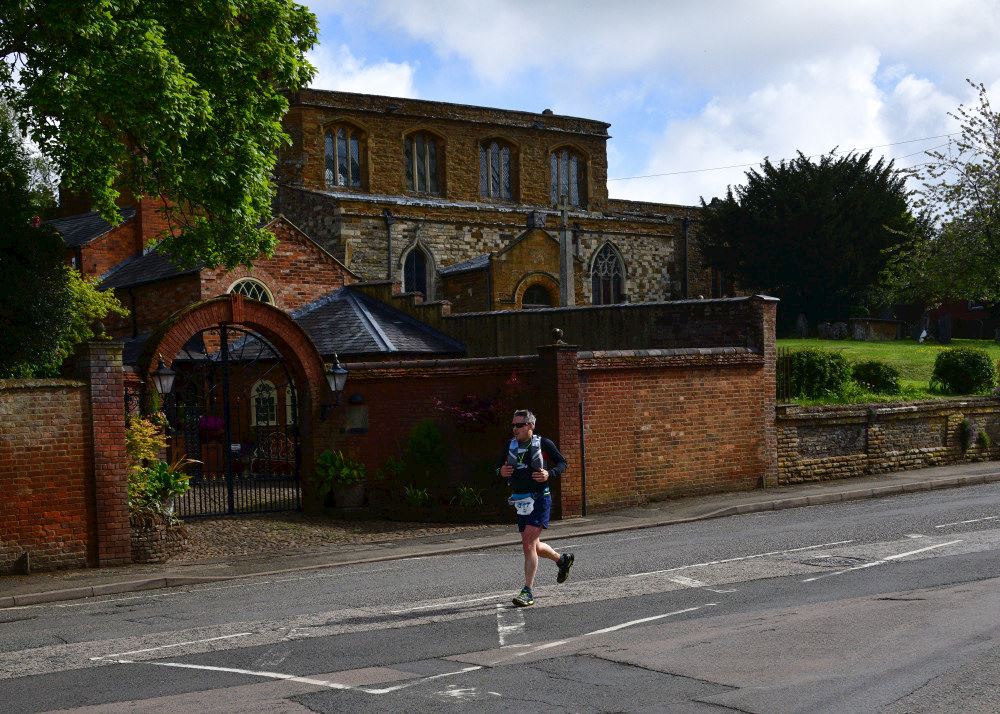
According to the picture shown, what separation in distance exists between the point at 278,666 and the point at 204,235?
14430 millimetres

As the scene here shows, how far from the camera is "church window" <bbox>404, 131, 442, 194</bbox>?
Answer: 1922 inches

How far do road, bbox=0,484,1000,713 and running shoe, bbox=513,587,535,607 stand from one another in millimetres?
111

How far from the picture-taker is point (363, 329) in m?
29.9

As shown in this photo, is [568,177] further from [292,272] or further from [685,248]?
[292,272]

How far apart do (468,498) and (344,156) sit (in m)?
29.8

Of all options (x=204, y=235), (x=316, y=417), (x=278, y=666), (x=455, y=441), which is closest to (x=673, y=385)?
(x=455, y=441)

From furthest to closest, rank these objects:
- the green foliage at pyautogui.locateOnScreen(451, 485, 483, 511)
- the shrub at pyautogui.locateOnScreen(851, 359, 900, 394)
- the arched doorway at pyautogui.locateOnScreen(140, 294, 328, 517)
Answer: the shrub at pyautogui.locateOnScreen(851, 359, 900, 394), the green foliage at pyautogui.locateOnScreen(451, 485, 483, 511), the arched doorway at pyautogui.locateOnScreen(140, 294, 328, 517)

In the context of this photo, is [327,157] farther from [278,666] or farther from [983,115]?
[278,666]

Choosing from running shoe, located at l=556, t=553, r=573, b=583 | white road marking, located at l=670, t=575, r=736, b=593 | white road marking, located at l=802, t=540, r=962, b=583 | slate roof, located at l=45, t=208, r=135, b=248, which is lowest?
white road marking, located at l=670, t=575, r=736, b=593

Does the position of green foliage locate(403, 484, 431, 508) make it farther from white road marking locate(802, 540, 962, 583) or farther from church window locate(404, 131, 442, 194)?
church window locate(404, 131, 442, 194)

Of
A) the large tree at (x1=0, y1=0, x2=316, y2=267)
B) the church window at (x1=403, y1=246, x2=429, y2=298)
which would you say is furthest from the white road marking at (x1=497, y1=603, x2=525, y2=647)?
the church window at (x1=403, y1=246, x2=429, y2=298)

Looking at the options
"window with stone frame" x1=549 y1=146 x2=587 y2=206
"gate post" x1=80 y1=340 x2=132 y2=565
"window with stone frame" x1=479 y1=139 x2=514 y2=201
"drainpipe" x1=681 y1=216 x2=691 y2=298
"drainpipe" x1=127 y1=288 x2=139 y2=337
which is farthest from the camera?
"drainpipe" x1=681 y1=216 x2=691 y2=298

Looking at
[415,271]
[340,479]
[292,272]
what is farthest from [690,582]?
[415,271]

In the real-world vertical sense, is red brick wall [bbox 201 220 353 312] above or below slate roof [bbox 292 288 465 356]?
above
